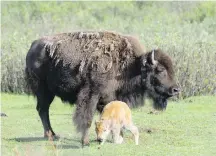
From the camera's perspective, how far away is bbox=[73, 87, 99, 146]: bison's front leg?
12.5 metres

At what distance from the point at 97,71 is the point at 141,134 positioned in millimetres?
1657

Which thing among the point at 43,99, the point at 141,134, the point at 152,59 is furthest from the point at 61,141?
the point at 152,59

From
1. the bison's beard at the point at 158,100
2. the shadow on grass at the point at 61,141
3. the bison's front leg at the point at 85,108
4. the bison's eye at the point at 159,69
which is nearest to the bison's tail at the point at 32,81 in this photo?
the shadow on grass at the point at 61,141

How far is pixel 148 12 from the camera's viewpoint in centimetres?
4400

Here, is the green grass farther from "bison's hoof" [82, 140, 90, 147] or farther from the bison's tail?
the bison's tail

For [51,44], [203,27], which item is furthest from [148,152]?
[203,27]

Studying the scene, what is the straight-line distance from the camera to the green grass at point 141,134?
11.2 meters

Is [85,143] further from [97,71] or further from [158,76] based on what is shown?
[158,76]

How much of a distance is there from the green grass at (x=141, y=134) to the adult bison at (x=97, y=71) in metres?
0.58

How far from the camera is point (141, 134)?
13.2 meters

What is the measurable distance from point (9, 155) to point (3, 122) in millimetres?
4202

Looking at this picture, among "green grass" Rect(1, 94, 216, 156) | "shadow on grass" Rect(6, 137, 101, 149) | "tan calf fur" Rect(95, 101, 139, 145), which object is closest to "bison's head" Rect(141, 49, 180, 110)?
"green grass" Rect(1, 94, 216, 156)

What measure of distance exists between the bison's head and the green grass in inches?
34.2

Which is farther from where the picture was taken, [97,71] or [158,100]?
[158,100]
